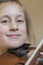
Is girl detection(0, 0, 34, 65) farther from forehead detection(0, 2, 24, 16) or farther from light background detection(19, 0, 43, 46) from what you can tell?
light background detection(19, 0, 43, 46)

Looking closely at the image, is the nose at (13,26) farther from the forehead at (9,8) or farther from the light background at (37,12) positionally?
the light background at (37,12)

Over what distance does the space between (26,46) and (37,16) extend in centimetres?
42

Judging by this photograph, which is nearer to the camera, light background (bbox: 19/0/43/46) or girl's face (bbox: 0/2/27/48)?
girl's face (bbox: 0/2/27/48)

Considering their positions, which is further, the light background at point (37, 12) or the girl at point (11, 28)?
the light background at point (37, 12)

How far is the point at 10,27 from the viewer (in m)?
0.76

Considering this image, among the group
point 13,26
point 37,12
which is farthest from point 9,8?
point 37,12

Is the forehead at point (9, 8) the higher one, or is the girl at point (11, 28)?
the forehead at point (9, 8)

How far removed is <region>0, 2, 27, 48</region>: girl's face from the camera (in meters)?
0.76

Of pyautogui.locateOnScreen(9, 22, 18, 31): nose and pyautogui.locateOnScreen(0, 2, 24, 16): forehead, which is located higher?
pyautogui.locateOnScreen(0, 2, 24, 16): forehead

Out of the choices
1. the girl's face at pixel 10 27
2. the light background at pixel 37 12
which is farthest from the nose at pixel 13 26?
the light background at pixel 37 12

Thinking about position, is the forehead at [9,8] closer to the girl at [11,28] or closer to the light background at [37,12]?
the girl at [11,28]

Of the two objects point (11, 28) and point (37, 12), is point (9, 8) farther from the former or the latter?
point (37, 12)

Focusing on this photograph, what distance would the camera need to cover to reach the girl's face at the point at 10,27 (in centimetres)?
76

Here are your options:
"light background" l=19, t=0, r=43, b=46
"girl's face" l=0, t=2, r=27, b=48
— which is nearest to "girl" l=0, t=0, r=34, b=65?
"girl's face" l=0, t=2, r=27, b=48
